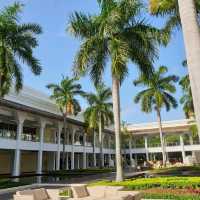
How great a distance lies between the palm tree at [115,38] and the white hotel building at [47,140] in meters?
10.2

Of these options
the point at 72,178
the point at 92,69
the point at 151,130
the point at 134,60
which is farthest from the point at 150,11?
the point at 151,130

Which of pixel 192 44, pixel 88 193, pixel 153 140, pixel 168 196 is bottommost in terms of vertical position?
pixel 168 196

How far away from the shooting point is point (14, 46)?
21000mm

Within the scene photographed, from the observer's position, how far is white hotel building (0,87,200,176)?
30994 millimetres

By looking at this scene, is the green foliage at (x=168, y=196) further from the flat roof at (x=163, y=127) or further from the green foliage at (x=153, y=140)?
the green foliage at (x=153, y=140)

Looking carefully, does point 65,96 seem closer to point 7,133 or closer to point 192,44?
point 7,133

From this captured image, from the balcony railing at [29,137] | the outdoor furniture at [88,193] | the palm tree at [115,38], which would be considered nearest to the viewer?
the outdoor furniture at [88,193]

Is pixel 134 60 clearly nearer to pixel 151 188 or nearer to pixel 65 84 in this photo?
pixel 151 188

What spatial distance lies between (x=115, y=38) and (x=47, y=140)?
2846cm

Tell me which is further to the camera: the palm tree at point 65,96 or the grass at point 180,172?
the palm tree at point 65,96

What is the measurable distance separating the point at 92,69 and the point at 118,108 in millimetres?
3660

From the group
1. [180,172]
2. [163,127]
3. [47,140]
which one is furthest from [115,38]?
[163,127]

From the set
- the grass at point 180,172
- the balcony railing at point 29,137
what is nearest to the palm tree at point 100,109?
the balcony railing at point 29,137

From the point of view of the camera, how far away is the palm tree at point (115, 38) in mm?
19439
